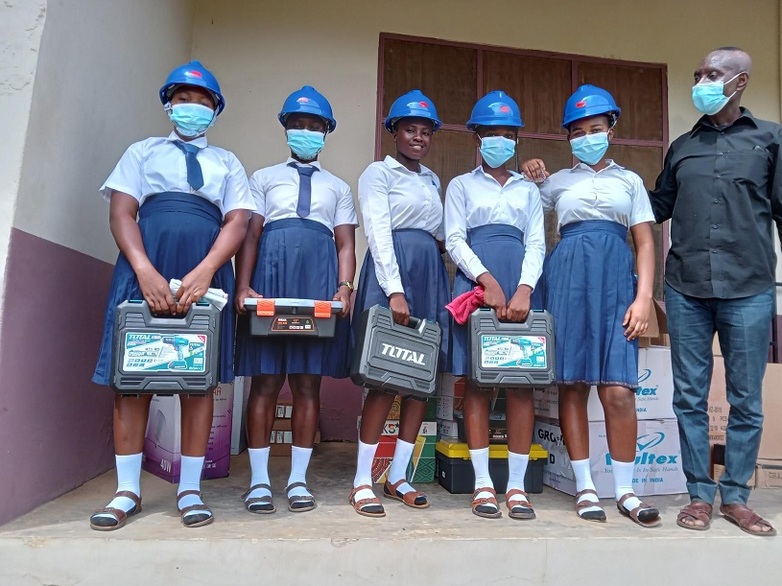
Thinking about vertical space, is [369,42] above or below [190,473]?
above

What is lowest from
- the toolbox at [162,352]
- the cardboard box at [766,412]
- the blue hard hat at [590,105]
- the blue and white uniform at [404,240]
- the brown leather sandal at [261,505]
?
the brown leather sandal at [261,505]

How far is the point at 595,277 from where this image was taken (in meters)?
2.57

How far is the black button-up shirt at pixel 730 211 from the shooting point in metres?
2.48

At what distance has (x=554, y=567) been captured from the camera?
2113 millimetres

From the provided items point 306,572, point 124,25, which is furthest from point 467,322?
point 124,25

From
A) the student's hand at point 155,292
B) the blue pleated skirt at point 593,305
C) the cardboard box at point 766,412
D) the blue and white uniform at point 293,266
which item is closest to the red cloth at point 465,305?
the blue pleated skirt at point 593,305

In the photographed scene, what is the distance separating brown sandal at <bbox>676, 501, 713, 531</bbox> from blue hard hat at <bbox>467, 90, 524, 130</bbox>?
181cm

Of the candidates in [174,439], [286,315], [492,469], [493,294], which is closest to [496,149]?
[493,294]

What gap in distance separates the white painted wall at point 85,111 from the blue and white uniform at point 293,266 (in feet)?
2.50

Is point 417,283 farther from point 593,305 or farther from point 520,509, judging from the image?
point 520,509

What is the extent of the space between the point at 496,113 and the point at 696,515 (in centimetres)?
192

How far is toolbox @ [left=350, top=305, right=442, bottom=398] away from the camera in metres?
2.30

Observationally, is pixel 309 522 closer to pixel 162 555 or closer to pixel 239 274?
pixel 162 555

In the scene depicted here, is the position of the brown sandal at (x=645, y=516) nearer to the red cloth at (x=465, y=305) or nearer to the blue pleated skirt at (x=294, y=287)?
the red cloth at (x=465, y=305)
